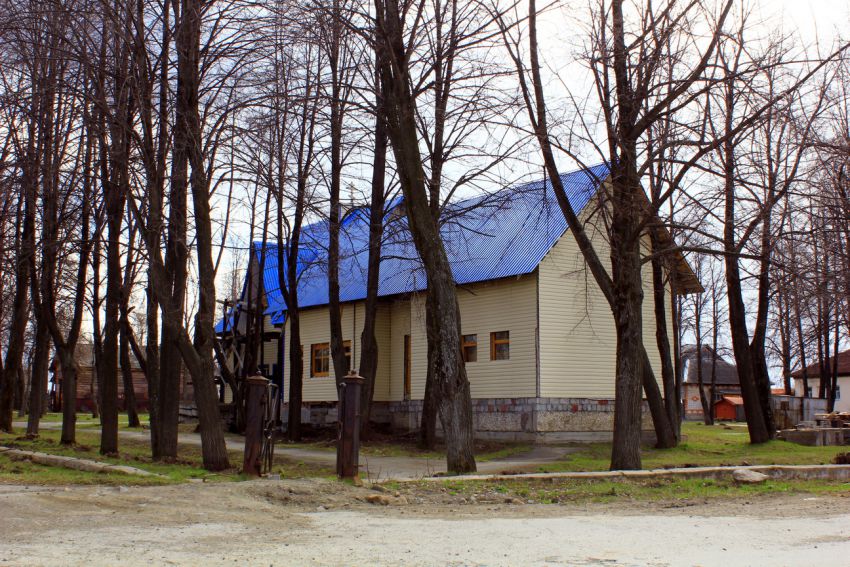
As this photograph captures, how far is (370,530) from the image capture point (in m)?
7.95

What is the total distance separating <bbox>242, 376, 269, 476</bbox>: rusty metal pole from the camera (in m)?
12.4

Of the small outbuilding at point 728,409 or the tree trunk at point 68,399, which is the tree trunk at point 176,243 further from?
the small outbuilding at point 728,409

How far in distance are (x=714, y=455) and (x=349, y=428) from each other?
1372cm

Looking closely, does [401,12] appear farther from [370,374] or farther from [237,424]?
[237,424]

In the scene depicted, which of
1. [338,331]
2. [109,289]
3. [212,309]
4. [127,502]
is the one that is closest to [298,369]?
[338,331]

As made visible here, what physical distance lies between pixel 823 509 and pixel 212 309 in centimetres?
1056

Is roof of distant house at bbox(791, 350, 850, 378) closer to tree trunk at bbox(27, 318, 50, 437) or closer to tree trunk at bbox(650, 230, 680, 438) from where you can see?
tree trunk at bbox(650, 230, 680, 438)

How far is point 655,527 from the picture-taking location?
27.6 ft

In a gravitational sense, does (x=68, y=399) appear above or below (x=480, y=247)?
below

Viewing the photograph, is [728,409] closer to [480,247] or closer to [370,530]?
[480,247]

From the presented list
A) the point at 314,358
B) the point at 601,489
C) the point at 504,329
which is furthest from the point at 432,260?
the point at 314,358

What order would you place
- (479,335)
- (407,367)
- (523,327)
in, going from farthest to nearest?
(407,367) < (479,335) < (523,327)

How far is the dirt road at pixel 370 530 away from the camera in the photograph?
6434 millimetres

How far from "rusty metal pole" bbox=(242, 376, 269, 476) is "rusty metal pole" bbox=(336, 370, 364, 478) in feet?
4.63
